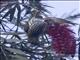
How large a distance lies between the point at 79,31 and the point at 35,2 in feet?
0.42

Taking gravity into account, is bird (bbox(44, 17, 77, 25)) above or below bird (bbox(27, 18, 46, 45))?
above

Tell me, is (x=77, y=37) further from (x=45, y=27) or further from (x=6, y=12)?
(x=6, y=12)

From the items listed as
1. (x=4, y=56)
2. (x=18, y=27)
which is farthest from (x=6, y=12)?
(x=4, y=56)

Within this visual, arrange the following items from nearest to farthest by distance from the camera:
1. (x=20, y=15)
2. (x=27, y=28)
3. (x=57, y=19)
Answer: (x=57, y=19)
(x=27, y=28)
(x=20, y=15)

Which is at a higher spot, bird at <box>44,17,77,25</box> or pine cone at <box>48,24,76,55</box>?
bird at <box>44,17,77,25</box>

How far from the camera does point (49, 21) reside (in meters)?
0.60

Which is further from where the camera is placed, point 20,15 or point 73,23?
point 20,15

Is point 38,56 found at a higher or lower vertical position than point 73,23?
lower

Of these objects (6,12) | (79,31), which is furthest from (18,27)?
(79,31)

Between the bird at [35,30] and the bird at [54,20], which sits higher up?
the bird at [54,20]

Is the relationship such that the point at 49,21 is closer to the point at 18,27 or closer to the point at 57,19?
the point at 57,19

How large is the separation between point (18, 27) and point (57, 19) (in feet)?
0.70

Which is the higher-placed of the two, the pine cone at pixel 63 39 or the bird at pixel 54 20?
the bird at pixel 54 20

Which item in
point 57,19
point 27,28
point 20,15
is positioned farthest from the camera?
point 20,15
